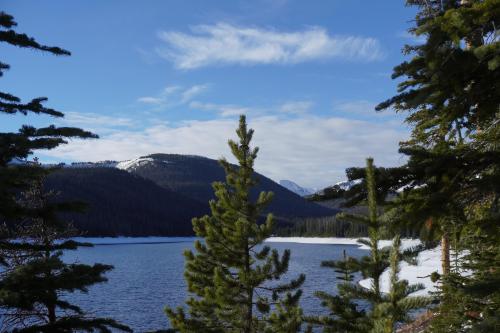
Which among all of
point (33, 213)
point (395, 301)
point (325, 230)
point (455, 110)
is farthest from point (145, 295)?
point (325, 230)

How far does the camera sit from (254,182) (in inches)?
616

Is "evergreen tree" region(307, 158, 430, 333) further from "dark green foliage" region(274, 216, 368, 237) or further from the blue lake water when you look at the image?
"dark green foliage" region(274, 216, 368, 237)

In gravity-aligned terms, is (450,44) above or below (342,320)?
above

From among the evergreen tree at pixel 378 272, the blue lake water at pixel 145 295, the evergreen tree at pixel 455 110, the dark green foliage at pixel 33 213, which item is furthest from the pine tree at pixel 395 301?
the blue lake water at pixel 145 295

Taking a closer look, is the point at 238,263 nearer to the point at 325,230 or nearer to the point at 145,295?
the point at 145,295

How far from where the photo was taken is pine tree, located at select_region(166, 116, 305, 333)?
48.4 feet

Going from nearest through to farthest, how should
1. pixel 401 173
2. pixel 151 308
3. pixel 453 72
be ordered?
pixel 453 72
pixel 401 173
pixel 151 308

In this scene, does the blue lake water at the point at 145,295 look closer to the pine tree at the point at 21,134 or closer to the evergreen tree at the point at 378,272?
the pine tree at the point at 21,134

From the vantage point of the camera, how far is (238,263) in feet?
51.2

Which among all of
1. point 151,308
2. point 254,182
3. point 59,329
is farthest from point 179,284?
point 59,329

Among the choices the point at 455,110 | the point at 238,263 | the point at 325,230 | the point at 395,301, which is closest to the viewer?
the point at 395,301

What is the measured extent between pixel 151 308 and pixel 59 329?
112ft

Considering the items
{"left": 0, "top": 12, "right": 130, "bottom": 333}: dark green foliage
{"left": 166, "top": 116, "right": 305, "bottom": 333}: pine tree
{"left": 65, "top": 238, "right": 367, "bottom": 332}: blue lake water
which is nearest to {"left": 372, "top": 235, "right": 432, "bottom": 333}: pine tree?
{"left": 0, "top": 12, "right": 130, "bottom": 333}: dark green foliage

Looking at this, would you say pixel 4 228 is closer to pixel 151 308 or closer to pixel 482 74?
pixel 482 74
